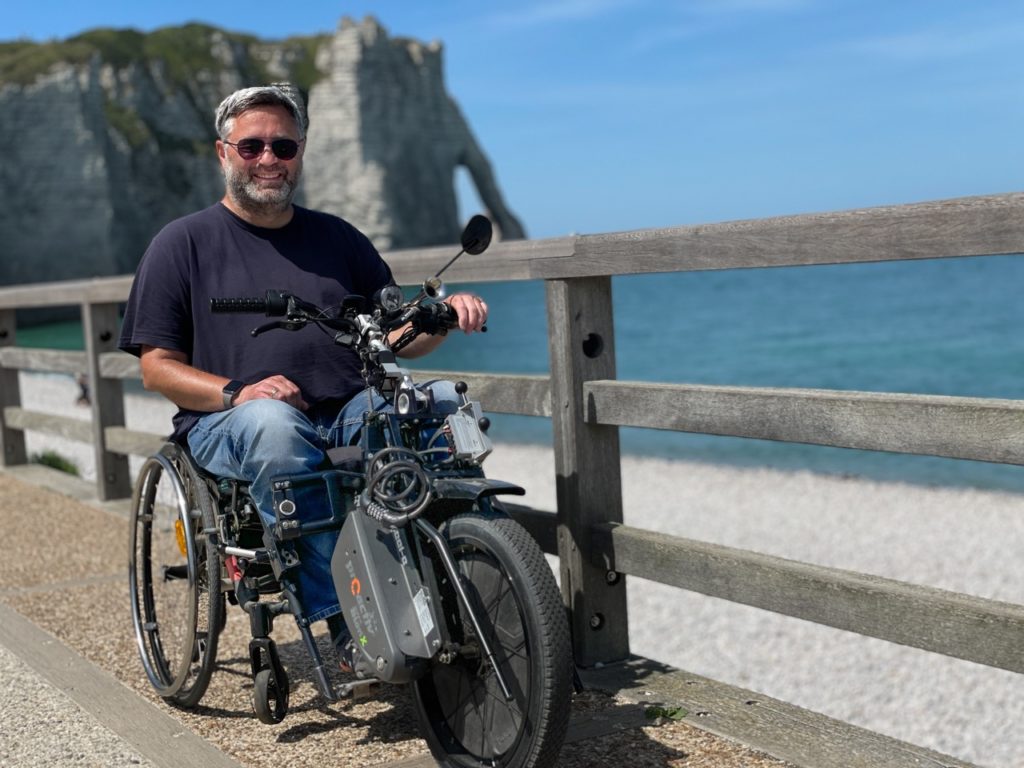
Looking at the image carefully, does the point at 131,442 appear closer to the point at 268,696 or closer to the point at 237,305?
the point at 268,696

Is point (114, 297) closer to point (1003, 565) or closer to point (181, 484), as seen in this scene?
point (181, 484)

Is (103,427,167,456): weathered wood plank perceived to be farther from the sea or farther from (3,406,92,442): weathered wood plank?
the sea

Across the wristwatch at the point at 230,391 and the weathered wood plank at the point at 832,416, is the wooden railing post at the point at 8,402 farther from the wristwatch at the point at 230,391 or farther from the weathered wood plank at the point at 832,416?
the weathered wood plank at the point at 832,416

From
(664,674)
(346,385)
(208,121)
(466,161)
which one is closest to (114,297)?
(346,385)

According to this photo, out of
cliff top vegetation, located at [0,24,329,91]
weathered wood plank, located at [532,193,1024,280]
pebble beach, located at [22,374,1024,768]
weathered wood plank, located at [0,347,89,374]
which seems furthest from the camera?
cliff top vegetation, located at [0,24,329,91]

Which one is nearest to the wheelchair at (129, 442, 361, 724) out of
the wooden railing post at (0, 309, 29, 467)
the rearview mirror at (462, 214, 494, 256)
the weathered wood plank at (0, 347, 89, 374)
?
the rearview mirror at (462, 214, 494, 256)

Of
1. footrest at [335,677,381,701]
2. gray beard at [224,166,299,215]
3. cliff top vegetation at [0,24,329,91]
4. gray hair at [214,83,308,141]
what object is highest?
cliff top vegetation at [0,24,329,91]

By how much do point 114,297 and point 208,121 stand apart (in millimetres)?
85485

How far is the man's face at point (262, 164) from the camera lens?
349 centimetres

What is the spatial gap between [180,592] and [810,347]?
4080 cm

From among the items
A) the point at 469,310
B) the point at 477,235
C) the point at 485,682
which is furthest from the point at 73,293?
the point at 485,682

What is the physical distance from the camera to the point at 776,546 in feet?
36.6

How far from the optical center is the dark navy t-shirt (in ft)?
11.4

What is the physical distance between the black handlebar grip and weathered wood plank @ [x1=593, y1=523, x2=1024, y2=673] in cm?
133
